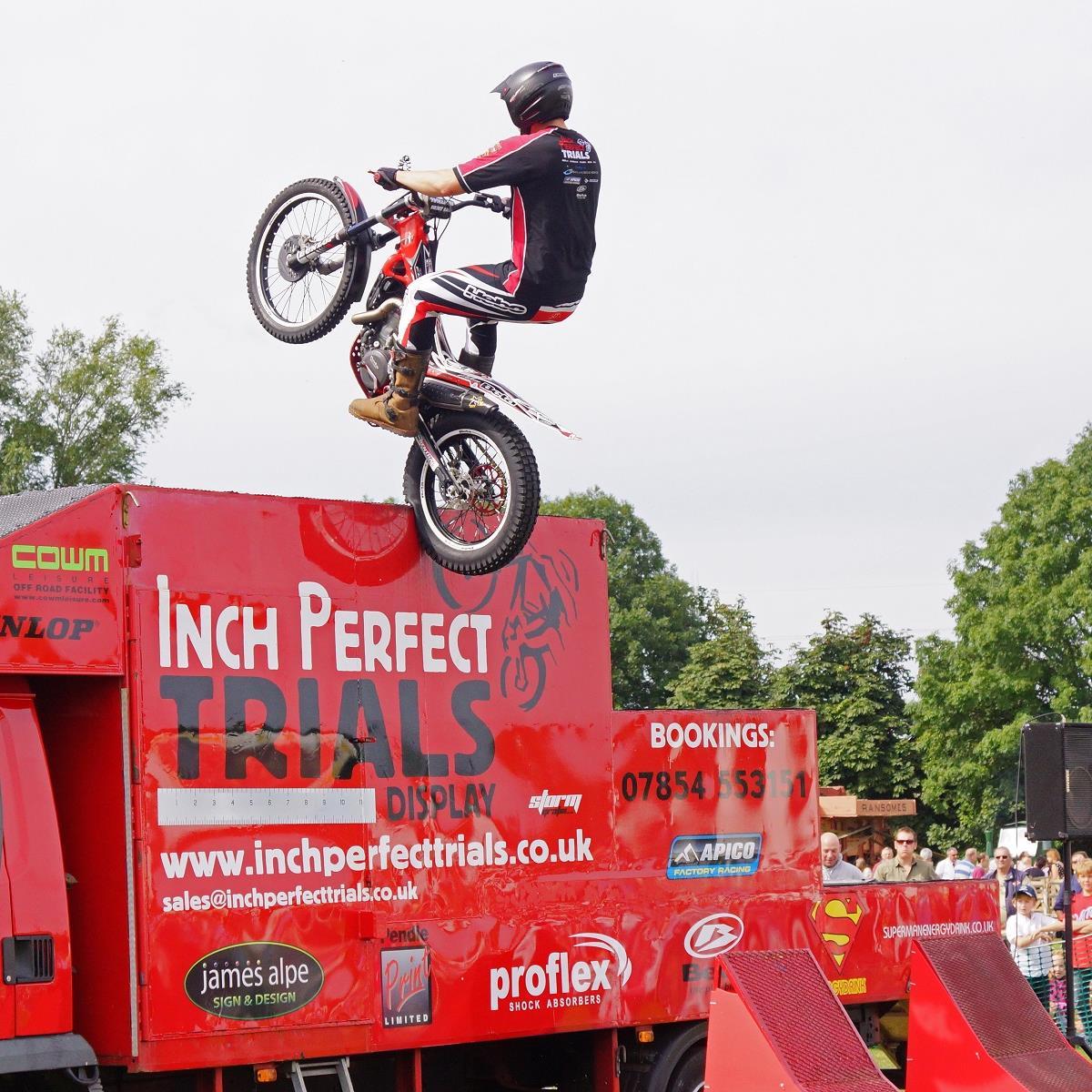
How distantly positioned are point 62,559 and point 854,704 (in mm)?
40179

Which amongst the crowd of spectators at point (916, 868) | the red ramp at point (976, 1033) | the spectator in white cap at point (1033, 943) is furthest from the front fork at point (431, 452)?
the spectator in white cap at point (1033, 943)

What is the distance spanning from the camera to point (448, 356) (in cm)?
890

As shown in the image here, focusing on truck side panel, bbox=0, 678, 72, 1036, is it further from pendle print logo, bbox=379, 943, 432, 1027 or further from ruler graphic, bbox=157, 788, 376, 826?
pendle print logo, bbox=379, 943, 432, 1027

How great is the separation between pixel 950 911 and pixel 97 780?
512 cm

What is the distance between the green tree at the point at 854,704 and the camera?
148 ft

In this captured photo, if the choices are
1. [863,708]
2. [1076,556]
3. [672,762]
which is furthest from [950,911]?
[1076,556]

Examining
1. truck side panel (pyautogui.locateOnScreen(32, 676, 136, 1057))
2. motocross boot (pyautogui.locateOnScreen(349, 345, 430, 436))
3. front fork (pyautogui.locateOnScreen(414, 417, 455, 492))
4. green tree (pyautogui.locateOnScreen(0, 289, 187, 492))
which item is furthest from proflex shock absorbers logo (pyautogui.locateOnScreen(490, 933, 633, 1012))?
green tree (pyautogui.locateOnScreen(0, 289, 187, 492))

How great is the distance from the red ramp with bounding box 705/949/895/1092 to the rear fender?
3.78 m

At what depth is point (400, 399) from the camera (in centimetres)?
880

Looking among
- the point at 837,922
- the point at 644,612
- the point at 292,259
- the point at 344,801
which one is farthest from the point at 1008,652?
the point at 344,801

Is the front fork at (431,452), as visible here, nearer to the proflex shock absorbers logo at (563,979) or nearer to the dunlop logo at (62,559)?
the dunlop logo at (62,559)

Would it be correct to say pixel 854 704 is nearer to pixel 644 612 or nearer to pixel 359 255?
pixel 644 612

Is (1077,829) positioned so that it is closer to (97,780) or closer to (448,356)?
(448,356)

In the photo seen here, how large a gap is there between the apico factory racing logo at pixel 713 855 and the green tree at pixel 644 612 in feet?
173
